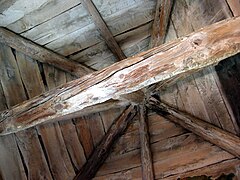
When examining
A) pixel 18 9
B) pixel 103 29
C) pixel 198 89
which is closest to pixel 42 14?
pixel 18 9

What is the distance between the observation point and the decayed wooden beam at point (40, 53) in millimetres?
2191

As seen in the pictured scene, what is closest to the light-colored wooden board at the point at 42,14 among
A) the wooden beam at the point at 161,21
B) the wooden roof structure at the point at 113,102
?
the wooden roof structure at the point at 113,102

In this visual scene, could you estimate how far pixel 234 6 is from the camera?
1.50 meters

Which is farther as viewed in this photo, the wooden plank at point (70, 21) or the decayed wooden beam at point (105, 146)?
the decayed wooden beam at point (105, 146)

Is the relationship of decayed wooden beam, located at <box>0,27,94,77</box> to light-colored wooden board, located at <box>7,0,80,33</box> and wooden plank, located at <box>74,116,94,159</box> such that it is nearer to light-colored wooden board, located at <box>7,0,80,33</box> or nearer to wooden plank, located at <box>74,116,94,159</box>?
light-colored wooden board, located at <box>7,0,80,33</box>

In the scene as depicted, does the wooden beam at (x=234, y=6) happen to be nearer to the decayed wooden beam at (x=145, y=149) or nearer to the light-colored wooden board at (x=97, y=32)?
the light-colored wooden board at (x=97, y=32)

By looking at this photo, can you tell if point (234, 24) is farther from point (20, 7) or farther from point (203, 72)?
point (20, 7)

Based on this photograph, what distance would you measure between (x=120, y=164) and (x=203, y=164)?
56cm

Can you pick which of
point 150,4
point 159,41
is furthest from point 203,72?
point 150,4

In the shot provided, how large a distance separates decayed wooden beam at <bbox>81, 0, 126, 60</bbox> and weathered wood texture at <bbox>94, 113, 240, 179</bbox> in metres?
0.49

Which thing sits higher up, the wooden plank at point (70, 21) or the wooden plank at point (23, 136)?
the wooden plank at point (70, 21)

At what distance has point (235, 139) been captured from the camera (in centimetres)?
195

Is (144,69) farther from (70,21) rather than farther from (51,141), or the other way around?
(51,141)

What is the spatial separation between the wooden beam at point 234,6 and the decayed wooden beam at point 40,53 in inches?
41.7
